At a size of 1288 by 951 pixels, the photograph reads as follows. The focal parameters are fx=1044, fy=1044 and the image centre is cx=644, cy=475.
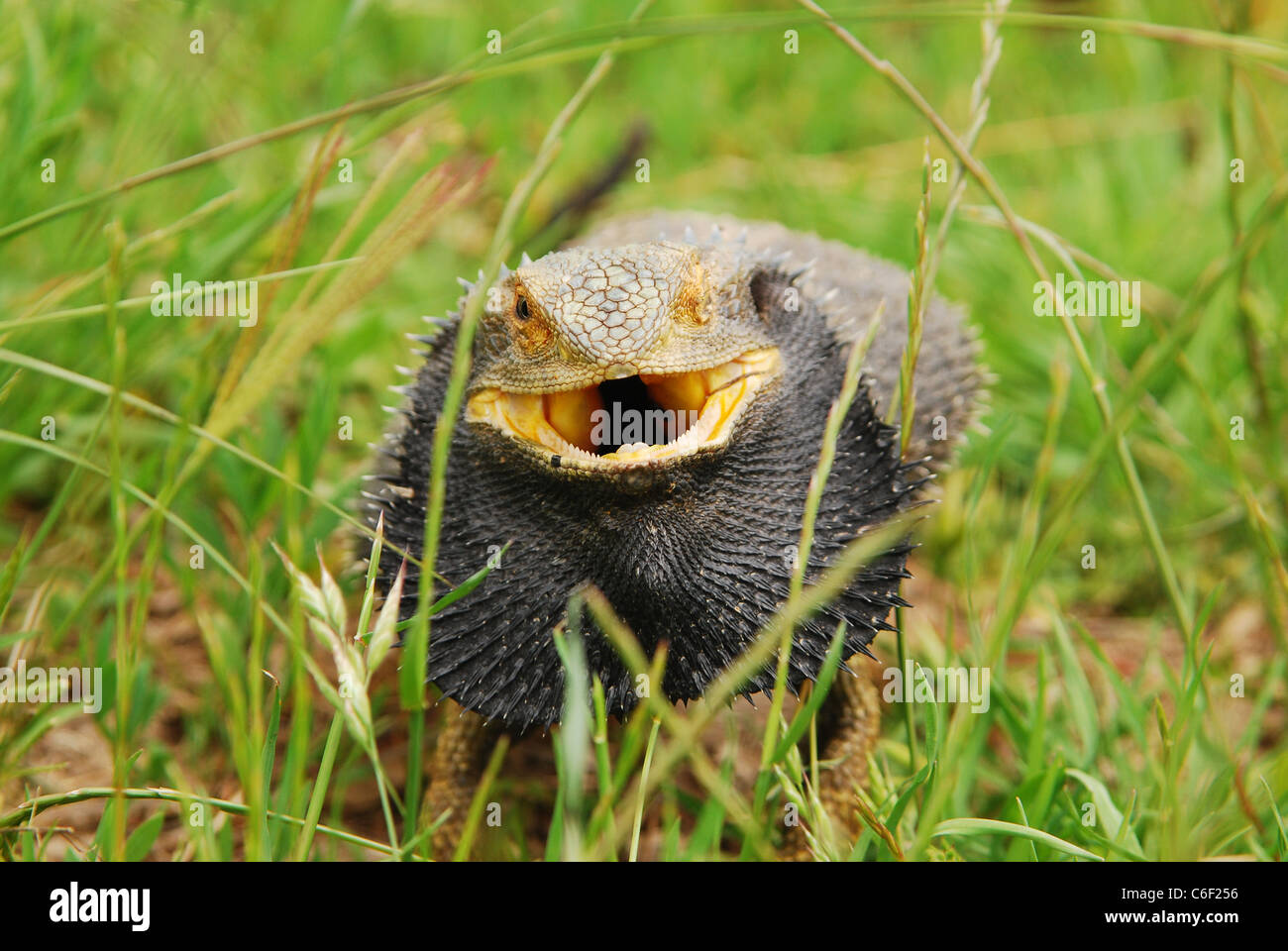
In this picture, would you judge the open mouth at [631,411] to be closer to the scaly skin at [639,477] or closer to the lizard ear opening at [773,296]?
the scaly skin at [639,477]

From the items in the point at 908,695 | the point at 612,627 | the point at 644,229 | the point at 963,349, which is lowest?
the point at 908,695

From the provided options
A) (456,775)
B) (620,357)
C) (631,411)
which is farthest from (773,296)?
(456,775)

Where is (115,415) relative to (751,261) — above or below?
below

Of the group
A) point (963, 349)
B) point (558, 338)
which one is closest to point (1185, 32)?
point (558, 338)

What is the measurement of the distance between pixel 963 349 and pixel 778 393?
A: 5.08 feet

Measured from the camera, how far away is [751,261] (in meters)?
2.56

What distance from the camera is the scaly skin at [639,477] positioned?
210 centimetres

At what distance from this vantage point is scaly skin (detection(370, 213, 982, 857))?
2.10 m

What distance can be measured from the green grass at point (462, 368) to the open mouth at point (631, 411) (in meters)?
0.38

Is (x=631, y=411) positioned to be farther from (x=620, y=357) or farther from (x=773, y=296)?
(x=773, y=296)

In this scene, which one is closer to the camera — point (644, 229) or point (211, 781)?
point (211, 781)

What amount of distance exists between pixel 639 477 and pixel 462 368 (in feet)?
1.84
